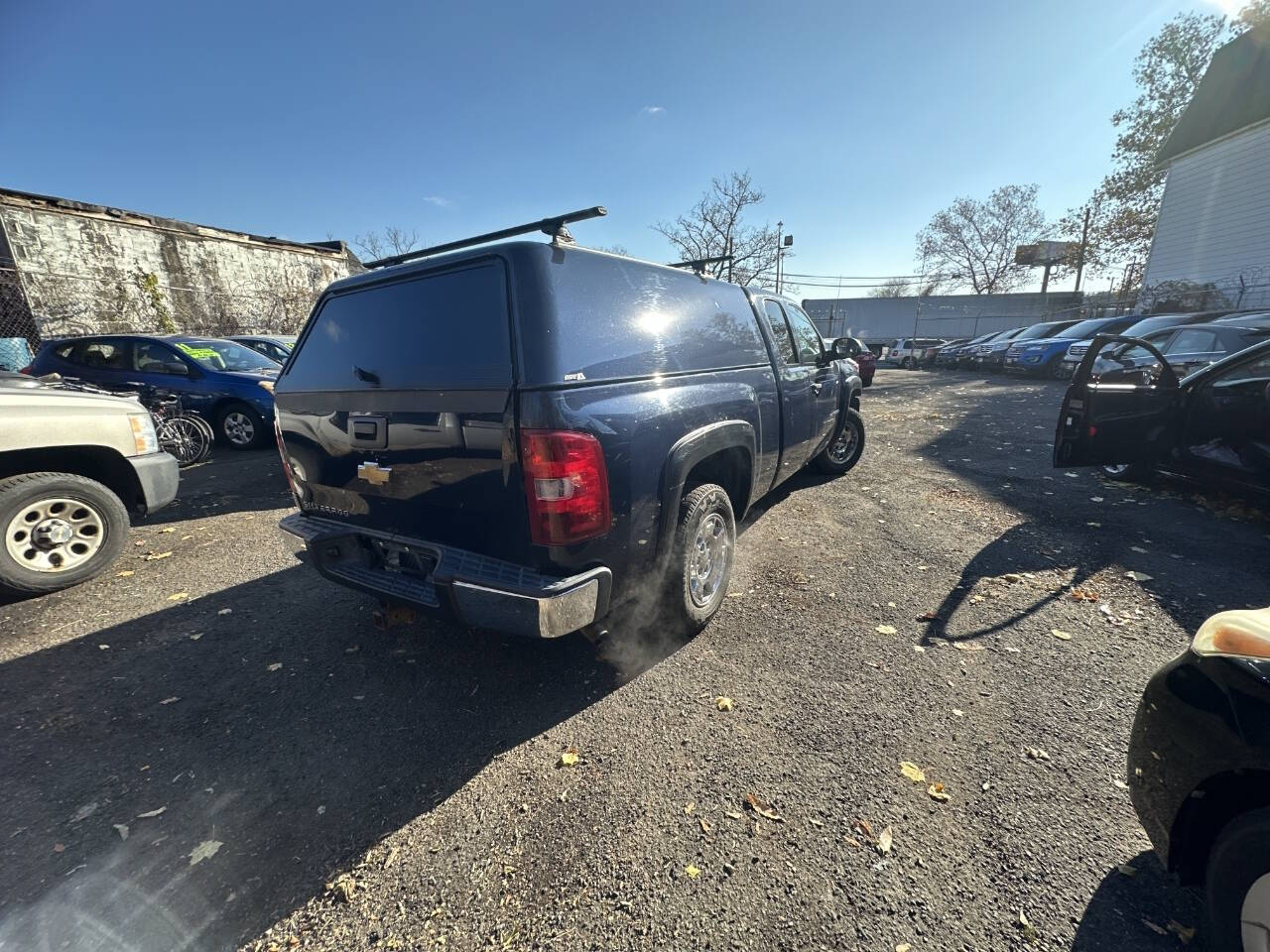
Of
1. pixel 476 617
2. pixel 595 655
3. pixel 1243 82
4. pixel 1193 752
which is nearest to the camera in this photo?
pixel 1193 752

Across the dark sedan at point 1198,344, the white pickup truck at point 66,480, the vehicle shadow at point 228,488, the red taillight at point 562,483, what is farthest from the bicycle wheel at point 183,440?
the dark sedan at point 1198,344

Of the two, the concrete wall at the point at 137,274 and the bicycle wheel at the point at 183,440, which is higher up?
the concrete wall at the point at 137,274

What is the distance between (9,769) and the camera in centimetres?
222

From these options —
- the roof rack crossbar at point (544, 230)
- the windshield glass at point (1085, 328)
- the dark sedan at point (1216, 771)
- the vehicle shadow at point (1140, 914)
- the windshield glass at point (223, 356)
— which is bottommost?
the vehicle shadow at point (1140, 914)

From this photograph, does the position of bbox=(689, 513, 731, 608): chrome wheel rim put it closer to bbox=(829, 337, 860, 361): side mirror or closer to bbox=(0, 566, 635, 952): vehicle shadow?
bbox=(0, 566, 635, 952): vehicle shadow

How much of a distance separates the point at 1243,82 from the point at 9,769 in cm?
3767

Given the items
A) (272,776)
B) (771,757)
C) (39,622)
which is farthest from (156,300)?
(771,757)

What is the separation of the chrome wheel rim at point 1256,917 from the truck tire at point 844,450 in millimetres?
5064

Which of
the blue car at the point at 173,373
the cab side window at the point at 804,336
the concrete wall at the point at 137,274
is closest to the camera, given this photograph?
the cab side window at the point at 804,336

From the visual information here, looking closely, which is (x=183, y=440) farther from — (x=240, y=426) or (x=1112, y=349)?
(x=1112, y=349)

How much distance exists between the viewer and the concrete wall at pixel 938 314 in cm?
3528

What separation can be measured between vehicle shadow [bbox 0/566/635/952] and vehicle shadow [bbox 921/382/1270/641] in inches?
104

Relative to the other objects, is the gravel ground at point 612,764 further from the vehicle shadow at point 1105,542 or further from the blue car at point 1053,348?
the blue car at point 1053,348

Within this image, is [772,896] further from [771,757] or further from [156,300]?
[156,300]
